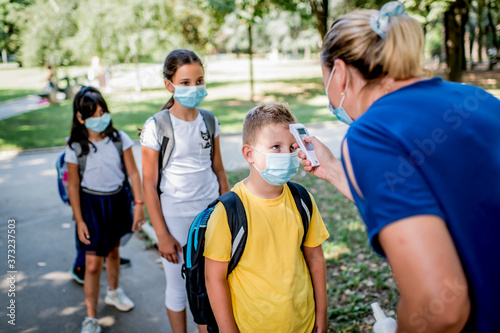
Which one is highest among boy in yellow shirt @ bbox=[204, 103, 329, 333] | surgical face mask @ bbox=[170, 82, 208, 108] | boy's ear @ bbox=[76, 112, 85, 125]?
surgical face mask @ bbox=[170, 82, 208, 108]

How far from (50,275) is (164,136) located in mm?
2406

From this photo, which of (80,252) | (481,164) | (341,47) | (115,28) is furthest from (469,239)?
(115,28)

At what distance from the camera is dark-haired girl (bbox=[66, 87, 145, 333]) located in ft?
10.5

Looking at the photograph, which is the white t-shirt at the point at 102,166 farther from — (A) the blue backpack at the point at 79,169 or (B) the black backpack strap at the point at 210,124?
(B) the black backpack strap at the point at 210,124

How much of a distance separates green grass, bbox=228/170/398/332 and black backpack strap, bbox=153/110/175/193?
1.84 meters

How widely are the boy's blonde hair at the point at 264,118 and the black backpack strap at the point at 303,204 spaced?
358mm

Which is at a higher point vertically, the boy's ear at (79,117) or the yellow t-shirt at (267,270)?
the boy's ear at (79,117)

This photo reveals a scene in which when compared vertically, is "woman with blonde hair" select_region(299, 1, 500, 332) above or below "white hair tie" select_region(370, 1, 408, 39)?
below

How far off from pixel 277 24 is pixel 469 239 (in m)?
63.2

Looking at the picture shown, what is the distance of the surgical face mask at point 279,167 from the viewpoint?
210 centimetres

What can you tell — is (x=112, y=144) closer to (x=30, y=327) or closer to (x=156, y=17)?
(x=30, y=327)

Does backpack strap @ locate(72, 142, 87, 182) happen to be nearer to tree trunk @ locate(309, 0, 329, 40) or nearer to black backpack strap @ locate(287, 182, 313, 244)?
black backpack strap @ locate(287, 182, 313, 244)

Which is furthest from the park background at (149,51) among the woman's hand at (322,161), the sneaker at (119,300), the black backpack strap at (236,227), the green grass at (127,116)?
the woman's hand at (322,161)

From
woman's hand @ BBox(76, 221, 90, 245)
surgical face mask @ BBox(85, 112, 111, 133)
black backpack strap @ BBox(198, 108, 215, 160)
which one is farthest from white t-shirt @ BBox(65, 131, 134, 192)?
black backpack strap @ BBox(198, 108, 215, 160)
